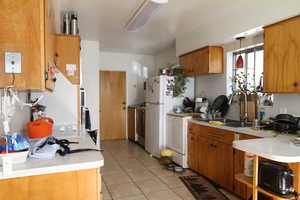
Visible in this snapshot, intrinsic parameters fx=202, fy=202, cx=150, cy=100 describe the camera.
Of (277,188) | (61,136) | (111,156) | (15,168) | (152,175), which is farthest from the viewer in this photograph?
(111,156)

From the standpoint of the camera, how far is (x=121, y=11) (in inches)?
121

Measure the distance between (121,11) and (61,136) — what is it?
6.70 ft

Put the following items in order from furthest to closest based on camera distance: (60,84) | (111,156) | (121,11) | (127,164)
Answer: (111,156)
(127,164)
(121,11)
(60,84)

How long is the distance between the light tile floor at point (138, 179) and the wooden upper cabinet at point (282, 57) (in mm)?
1700

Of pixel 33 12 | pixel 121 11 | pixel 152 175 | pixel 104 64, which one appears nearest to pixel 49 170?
pixel 33 12

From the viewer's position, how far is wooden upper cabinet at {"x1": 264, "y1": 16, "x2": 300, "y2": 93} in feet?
6.86

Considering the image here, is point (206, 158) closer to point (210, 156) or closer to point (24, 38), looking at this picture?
point (210, 156)

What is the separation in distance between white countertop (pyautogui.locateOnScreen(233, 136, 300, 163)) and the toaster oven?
4.1 inches

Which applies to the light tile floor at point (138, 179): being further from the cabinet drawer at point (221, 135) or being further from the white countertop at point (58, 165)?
the white countertop at point (58, 165)

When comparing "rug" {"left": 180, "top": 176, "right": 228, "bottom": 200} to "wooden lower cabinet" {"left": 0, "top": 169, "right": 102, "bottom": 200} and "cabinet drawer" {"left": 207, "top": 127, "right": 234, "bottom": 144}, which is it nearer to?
"cabinet drawer" {"left": 207, "top": 127, "right": 234, "bottom": 144}

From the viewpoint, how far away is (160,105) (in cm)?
401

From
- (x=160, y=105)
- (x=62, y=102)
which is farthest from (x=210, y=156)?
(x=62, y=102)

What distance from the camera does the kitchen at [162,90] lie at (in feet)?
3.84

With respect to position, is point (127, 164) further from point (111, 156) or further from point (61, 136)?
point (61, 136)
